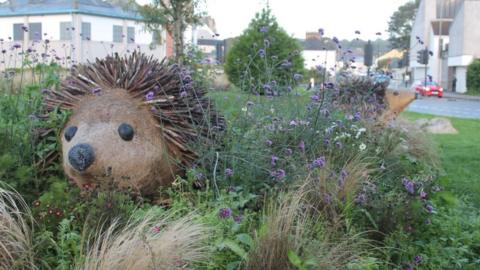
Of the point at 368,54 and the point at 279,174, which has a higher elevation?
the point at 368,54

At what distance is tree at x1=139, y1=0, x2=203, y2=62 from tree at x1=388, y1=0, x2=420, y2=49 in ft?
260

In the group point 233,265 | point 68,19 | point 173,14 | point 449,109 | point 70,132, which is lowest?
point 449,109

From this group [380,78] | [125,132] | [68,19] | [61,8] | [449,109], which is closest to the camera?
[125,132]

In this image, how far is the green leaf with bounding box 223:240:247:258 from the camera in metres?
3.32

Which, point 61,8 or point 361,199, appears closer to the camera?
point 361,199

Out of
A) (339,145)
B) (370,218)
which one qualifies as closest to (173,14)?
(339,145)

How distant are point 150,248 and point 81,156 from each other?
59.7 inches

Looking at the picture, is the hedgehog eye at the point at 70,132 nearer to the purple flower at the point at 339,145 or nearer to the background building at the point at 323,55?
the purple flower at the point at 339,145

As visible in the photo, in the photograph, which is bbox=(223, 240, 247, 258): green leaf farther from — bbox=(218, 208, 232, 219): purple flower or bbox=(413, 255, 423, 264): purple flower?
bbox=(413, 255, 423, 264): purple flower

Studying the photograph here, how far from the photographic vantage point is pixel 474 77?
151 ft

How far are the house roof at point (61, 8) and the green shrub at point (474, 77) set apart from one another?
24.4 m

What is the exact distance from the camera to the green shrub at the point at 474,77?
45.2 m

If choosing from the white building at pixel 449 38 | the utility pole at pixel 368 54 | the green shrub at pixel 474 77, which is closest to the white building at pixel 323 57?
the utility pole at pixel 368 54

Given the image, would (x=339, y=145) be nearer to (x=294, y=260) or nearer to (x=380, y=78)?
(x=294, y=260)
